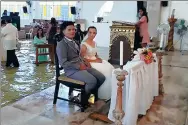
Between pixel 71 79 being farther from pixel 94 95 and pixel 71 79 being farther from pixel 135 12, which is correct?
pixel 135 12

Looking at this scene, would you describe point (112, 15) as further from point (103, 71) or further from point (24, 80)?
point (103, 71)

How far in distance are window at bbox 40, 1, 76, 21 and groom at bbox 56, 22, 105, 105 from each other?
33.6 feet

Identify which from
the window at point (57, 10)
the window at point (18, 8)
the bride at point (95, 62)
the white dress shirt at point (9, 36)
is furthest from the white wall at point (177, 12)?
the window at point (18, 8)

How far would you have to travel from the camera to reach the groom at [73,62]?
306 cm

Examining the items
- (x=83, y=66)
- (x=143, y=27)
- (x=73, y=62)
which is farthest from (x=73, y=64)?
(x=143, y=27)

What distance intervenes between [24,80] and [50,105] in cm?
149

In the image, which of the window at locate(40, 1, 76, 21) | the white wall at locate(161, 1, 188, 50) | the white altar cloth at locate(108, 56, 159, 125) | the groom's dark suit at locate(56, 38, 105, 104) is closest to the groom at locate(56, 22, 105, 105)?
the groom's dark suit at locate(56, 38, 105, 104)

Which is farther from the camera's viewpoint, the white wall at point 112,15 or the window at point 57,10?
the window at point 57,10

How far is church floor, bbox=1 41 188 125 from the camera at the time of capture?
2.88m

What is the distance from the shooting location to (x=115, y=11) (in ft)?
33.6

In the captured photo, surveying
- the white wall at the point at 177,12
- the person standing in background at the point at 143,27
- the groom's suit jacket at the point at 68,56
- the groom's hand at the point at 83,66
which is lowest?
the groom's hand at the point at 83,66

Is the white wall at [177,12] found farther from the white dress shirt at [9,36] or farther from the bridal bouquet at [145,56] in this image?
Answer: the bridal bouquet at [145,56]

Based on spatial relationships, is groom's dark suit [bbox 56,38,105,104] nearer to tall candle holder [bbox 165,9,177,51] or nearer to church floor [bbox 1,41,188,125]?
church floor [bbox 1,41,188,125]

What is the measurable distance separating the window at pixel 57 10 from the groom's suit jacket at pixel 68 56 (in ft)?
33.8
